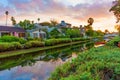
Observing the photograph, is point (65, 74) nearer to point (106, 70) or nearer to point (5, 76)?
point (106, 70)

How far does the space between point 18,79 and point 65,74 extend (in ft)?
29.4

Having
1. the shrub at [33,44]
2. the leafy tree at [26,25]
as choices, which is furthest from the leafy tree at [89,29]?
the shrub at [33,44]

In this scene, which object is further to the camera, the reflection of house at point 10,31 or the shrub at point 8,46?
the reflection of house at point 10,31

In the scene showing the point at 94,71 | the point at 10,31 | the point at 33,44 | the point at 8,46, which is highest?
the point at 10,31

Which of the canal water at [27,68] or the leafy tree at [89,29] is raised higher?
the leafy tree at [89,29]

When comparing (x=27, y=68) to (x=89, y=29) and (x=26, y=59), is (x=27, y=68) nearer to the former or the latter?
(x=26, y=59)

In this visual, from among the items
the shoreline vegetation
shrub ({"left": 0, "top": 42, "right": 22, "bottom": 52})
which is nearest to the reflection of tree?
shrub ({"left": 0, "top": 42, "right": 22, "bottom": 52})

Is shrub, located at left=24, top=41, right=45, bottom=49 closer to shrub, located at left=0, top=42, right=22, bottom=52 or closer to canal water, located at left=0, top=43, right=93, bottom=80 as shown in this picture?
shrub, located at left=0, top=42, right=22, bottom=52

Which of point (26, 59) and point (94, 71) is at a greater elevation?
point (94, 71)

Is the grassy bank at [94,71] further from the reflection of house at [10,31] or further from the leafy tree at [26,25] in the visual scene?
the leafy tree at [26,25]

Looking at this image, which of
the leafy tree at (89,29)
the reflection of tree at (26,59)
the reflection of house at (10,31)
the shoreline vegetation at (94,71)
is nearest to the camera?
the shoreline vegetation at (94,71)

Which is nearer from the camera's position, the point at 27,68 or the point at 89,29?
the point at 27,68

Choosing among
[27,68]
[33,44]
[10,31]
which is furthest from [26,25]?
[27,68]

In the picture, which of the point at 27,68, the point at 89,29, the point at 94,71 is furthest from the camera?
the point at 89,29
